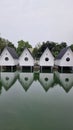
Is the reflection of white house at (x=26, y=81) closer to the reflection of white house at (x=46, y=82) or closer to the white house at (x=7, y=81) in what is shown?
the white house at (x=7, y=81)

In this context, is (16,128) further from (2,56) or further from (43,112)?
(2,56)

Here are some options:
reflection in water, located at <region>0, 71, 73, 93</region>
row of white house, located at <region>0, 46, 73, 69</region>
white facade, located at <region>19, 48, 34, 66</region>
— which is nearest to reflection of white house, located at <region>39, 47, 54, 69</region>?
row of white house, located at <region>0, 46, 73, 69</region>

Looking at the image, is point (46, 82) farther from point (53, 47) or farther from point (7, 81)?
point (53, 47)

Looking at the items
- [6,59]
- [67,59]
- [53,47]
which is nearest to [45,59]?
[67,59]

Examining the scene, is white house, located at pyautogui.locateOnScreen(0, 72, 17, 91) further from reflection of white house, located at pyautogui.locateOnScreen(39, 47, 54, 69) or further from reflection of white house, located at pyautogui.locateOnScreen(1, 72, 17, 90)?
reflection of white house, located at pyautogui.locateOnScreen(39, 47, 54, 69)

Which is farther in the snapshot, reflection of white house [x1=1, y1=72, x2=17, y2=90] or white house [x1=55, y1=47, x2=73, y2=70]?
white house [x1=55, y1=47, x2=73, y2=70]

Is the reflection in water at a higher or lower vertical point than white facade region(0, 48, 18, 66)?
lower

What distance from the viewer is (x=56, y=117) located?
859 centimetres

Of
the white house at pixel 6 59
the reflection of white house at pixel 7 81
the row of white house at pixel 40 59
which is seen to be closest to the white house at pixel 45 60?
the row of white house at pixel 40 59

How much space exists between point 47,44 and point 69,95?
28.5 meters

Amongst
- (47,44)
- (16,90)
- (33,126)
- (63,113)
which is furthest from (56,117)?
(47,44)

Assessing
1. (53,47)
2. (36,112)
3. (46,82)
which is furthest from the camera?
(53,47)

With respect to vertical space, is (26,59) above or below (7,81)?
above

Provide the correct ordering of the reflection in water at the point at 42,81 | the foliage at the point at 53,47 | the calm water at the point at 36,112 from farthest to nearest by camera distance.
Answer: the foliage at the point at 53,47 → the reflection in water at the point at 42,81 → the calm water at the point at 36,112
